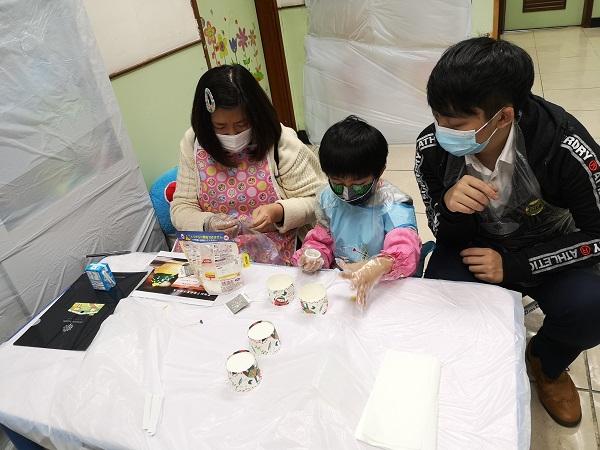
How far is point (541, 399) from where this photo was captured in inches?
49.7

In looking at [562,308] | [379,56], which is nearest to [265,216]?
[562,308]

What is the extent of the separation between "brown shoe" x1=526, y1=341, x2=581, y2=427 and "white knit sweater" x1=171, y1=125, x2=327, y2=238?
837mm

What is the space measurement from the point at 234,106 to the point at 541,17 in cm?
620

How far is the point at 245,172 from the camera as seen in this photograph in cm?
142

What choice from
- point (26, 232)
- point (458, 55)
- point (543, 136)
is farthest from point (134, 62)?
point (543, 136)

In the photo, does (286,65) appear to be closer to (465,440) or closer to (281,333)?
(281,333)

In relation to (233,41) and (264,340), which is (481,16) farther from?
(264,340)

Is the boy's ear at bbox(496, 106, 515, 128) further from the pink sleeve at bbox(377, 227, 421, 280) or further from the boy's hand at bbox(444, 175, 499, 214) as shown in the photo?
the pink sleeve at bbox(377, 227, 421, 280)

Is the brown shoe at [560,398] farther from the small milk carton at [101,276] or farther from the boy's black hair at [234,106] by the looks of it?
the small milk carton at [101,276]

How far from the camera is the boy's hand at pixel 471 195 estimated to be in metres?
0.98

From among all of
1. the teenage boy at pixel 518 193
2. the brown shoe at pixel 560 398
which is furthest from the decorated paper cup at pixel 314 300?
the brown shoe at pixel 560 398

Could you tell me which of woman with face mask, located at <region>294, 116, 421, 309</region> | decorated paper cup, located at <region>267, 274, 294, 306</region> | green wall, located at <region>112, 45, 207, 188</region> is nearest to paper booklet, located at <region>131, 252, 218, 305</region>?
decorated paper cup, located at <region>267, 274, 294, 306</region>

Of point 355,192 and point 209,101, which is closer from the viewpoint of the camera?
point 355,192

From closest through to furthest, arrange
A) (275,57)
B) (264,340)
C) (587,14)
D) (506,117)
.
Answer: (264,340)
(506,117)
(275,57)
(587,14)
